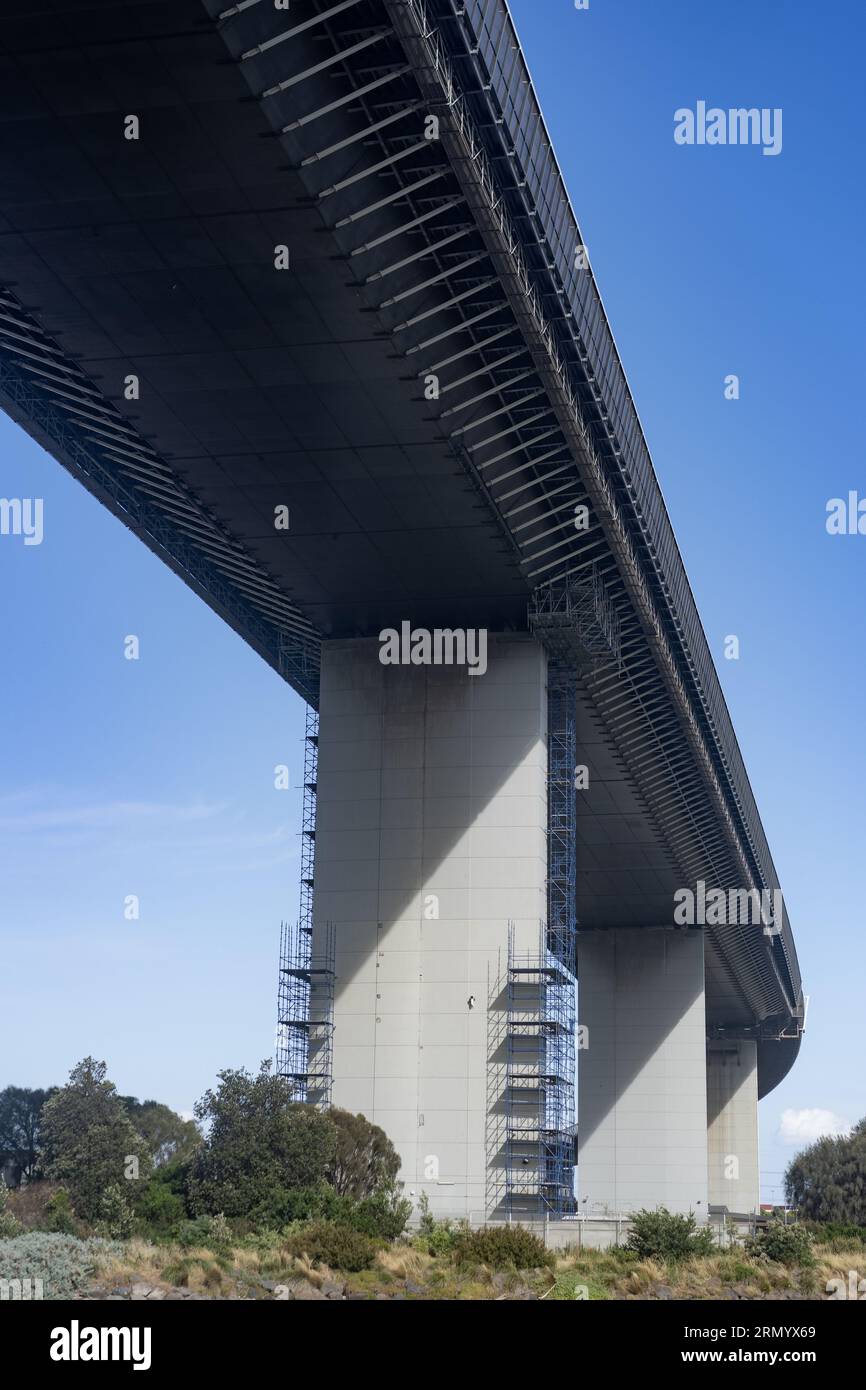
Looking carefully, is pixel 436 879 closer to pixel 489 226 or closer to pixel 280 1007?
pixel 280 1007

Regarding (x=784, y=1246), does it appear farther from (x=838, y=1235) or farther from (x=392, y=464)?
(x=392, y=464)

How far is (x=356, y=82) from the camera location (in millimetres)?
35281

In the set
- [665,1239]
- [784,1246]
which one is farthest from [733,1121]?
[665,1239]

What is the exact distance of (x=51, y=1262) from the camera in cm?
3322

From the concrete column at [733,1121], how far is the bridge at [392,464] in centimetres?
6091

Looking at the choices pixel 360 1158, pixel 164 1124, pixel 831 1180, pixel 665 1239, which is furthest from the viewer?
pixel 164 1124

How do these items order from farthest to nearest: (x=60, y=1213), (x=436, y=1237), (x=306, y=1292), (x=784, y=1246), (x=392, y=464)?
(x=392, y=464)
(x=784, y=1246)
(x=60, y=1213)
(x=436, y=1237)
(x=306, y=1292)

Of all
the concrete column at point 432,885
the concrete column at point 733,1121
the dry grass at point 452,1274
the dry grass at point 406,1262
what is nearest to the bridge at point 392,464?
the concrete column at point 432,885

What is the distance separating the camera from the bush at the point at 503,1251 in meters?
41.7

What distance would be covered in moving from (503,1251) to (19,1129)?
218 ft

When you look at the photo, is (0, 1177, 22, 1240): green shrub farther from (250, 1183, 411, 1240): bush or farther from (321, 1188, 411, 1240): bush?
(321, 1188, 411, 1240): bush

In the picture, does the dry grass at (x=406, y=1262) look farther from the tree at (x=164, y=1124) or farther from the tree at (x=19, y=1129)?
the tree at (x=164, y=1124)

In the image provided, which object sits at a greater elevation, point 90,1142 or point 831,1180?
point 90,1142

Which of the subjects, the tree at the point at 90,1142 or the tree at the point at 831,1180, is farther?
the tree at the point at 831,1180
